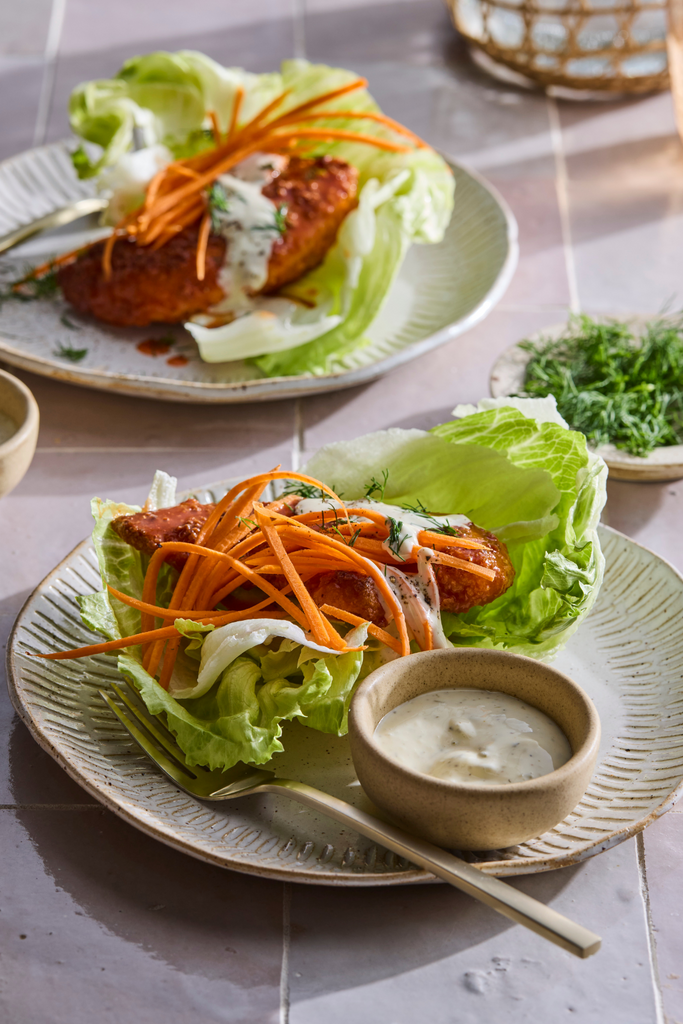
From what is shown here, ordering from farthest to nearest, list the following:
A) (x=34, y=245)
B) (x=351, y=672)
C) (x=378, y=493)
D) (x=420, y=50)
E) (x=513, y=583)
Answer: (x=420, y=50)
(x=34, y=245)
(x=378, y=493)
(x=513, y=583)
(x=351, y=672)

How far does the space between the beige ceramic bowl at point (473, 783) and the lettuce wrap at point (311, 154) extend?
1.25 meters

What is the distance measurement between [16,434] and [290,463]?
665 mm

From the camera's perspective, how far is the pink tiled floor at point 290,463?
1379 mm

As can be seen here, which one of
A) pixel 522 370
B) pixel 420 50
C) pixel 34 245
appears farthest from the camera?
pixel 420 50

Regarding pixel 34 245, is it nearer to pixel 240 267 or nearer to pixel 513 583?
pixel 240 267

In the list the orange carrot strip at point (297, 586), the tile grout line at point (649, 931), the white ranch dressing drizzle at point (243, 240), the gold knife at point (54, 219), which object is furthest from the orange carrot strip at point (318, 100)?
the tile grout line at point (649, 931)

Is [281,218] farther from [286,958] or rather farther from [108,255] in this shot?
[286,958]

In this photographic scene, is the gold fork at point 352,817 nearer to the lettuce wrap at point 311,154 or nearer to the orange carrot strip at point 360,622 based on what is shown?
the orange carrot strip at point 360,622

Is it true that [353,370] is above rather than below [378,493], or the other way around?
below

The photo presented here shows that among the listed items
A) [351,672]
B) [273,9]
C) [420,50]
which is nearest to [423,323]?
[351,672]

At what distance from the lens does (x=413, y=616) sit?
5.46 feet

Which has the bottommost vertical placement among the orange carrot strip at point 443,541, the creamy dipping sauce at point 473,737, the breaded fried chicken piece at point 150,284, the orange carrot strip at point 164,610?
the breaded fried chicken piece at point 150,284

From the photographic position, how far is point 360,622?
160 centimetres

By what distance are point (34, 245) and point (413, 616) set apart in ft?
6.23
